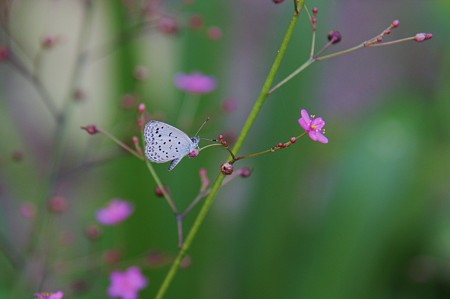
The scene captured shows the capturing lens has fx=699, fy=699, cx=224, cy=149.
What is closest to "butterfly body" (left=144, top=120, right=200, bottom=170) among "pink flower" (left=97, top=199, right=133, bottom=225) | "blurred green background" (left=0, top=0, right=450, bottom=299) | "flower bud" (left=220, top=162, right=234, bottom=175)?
"flower bud" (left=220, top=162, right=234, bottom=175)

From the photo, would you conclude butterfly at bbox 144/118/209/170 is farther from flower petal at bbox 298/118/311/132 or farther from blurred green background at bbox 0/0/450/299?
blurred green background at bbox 0/0/450/299

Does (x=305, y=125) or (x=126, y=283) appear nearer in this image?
(x=305, y=125)

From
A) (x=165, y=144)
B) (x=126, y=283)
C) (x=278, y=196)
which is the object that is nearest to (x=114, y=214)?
(x=126, y=283)

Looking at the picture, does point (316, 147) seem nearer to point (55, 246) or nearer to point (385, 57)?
point (55, 246)

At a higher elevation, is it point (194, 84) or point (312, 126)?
point (312, 126)

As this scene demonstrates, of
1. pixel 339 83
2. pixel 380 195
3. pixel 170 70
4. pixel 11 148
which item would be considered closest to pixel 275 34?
pixel 170 70

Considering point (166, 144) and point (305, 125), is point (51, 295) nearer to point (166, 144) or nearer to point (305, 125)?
point (166, 144)

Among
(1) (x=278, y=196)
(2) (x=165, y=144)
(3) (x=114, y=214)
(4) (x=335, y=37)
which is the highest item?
(4) (x=335, y=37)

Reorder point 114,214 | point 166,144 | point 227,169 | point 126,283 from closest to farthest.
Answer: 1. point 227,169
2. point 166,144
3. point 126,283
4. point 114,214
